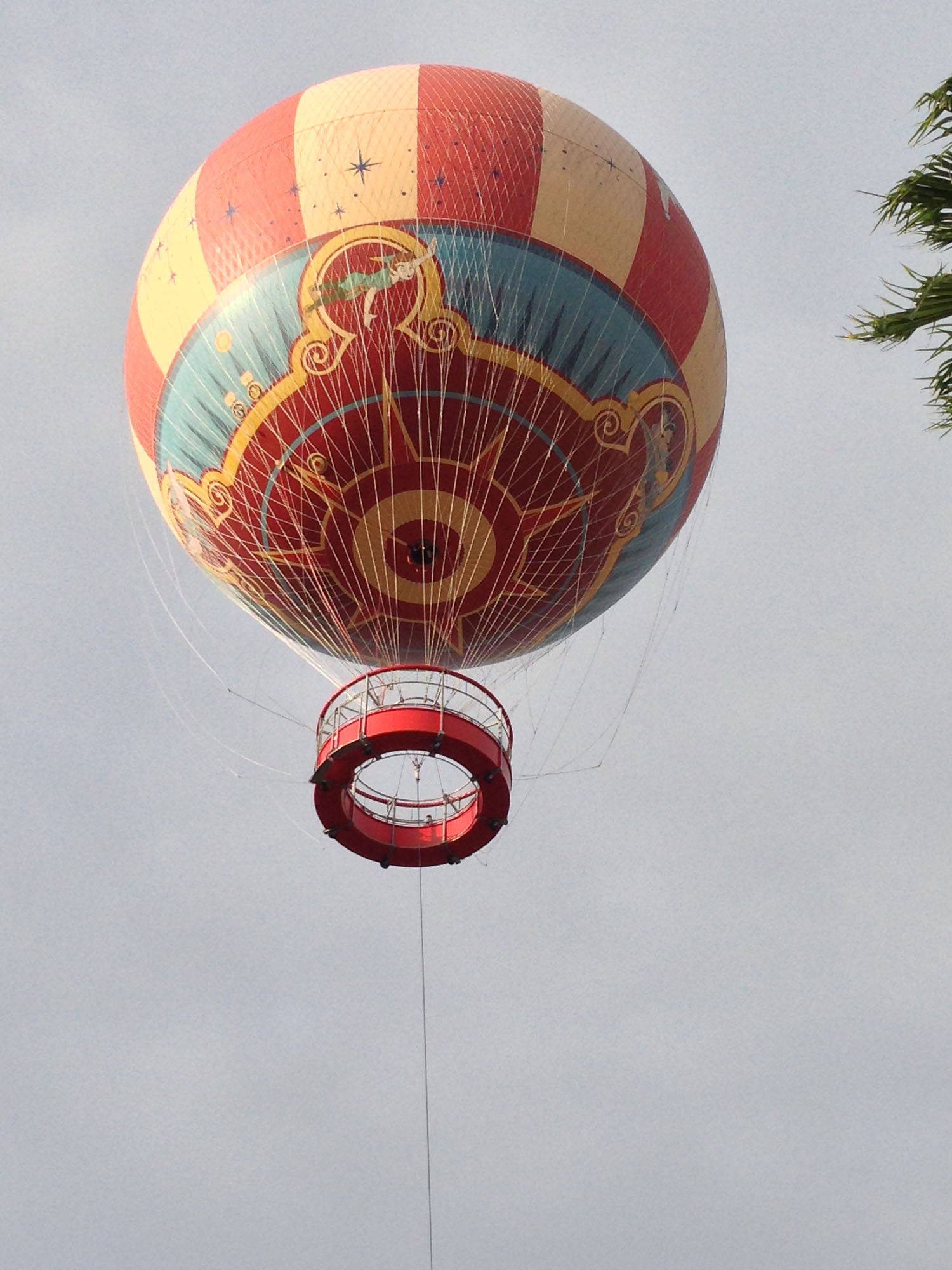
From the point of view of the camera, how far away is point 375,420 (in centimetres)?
2019

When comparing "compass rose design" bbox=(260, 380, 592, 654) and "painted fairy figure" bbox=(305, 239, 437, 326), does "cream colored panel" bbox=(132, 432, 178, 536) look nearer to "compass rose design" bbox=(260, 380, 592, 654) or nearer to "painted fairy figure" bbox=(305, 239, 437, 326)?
"compass rose design" bbox=(260, 380, 592, 654)

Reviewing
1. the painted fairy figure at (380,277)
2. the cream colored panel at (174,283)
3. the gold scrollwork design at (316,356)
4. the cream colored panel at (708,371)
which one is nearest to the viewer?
the painted fairy figure at (380,277)

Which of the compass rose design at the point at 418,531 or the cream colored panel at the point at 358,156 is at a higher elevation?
the cream colored panel at the point at 358,156

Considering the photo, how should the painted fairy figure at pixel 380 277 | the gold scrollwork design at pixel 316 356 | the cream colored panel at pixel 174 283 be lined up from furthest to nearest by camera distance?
the cream colored panel at pixel 174 283
the gold scrollwork design at pixel 316 356
the painted fairy figure at pixel 380 277

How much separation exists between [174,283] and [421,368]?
10.6ft

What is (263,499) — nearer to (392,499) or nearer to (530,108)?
(392,499)

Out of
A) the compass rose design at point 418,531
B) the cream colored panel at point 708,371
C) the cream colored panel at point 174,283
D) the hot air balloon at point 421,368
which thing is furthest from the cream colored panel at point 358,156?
the cream colored panel at point 708,371

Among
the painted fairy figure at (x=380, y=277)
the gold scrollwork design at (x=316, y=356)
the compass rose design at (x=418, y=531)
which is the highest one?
the painted fairy figure at (x=380, y=277)

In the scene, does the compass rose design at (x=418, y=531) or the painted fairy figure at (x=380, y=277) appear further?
the compass rose design at (x=418, y=531)

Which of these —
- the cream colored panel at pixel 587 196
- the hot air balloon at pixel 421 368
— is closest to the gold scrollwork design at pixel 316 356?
the hot air balloon at pixel 421 368

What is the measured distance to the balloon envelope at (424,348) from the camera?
1988cm

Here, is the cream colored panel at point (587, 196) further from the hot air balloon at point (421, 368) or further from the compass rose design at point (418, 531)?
the compass rose design at point (418, 531)

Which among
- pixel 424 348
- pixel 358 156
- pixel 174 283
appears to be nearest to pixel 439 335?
pixel 424 348

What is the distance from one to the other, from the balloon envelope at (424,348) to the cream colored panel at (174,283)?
32 mm
